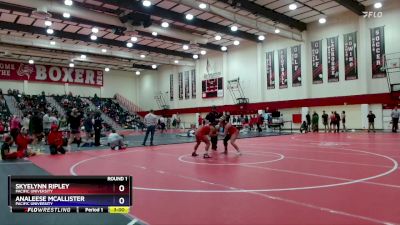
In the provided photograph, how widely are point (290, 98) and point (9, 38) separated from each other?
81.1 feet

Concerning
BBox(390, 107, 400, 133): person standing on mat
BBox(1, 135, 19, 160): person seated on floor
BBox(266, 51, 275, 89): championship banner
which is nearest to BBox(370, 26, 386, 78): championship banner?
BBox(390, 107, 400, 133): person standing on mat

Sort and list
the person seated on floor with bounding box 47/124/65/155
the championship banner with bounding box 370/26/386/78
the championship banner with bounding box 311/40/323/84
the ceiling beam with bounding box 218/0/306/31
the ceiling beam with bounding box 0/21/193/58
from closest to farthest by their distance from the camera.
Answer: the person seated on floor with bounding box 47/124/65/155 → the ceiling beam with bounding box 218/0/306/31 → the championship banner with bounding box 370/26/386/78 → the ceiling beam with bounding box 0/21/193/58 → the championship banner with bounding box 311/40/323/84

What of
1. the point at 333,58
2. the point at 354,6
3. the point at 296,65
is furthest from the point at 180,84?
the point at 354,6

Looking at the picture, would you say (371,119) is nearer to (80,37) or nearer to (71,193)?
(71,193)

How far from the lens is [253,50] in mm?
33031

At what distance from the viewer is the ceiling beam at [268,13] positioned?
21734 mm

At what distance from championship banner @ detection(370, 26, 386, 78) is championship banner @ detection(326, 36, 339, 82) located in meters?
2.73

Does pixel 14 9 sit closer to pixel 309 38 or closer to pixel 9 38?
pixel 9 38

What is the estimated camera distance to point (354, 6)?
23172 millimetres

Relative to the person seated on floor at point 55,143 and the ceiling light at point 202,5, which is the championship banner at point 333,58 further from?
the person seated on floor at point 55,143

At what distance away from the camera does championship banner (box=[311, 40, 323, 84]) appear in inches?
1075
